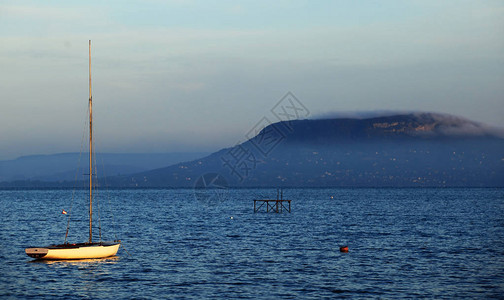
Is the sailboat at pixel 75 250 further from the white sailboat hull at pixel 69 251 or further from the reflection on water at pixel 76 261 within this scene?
the reflection on water at pixel 76 261

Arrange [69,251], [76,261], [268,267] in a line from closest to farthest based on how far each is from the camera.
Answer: [268,267] < [69,251] < [76,261]

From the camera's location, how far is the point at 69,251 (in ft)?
185

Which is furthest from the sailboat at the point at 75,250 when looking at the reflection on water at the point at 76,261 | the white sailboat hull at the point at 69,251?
the reflection on water at the point at 76,261

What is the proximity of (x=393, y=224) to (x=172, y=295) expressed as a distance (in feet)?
253

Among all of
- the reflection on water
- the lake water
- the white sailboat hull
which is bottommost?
the lake water

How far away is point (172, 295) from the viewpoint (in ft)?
143

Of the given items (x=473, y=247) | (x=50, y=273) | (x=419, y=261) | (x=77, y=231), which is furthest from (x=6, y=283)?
(x=473, y=247)

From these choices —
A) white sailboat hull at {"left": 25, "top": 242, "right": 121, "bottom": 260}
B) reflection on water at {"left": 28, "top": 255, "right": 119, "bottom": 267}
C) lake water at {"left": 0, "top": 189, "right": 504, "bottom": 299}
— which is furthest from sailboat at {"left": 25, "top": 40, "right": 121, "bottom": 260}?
lake water at {"left": 0, "top": 189, "right": 504, "bottom": 299}

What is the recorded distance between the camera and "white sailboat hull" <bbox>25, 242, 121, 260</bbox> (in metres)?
56.0

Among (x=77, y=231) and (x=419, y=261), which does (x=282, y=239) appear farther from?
(x=77, y=231)

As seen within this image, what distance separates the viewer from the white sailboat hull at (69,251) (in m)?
56.0

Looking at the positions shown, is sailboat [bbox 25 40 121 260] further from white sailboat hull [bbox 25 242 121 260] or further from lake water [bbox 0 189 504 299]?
lake water [bbox 0 189 504 299]

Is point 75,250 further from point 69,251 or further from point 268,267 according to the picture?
point 268,267

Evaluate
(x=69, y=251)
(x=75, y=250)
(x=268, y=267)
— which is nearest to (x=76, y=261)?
(x=69, y=251)
